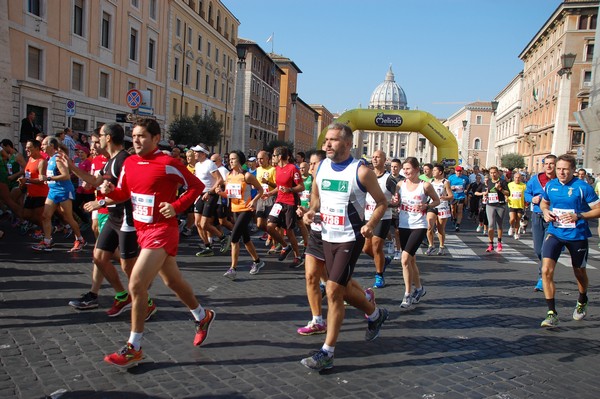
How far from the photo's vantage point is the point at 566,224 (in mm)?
6227

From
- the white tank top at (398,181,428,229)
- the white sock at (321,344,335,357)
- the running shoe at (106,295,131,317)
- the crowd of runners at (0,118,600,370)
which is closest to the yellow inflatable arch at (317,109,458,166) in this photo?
the crowd of runners at (0,118,600,370)

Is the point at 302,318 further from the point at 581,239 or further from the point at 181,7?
the point at 181,7

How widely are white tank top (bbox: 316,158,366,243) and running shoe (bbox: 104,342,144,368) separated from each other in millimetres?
1837

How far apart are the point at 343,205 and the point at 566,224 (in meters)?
3.16

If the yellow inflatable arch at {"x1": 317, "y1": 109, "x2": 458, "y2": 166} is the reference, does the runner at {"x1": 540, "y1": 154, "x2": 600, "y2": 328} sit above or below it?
below

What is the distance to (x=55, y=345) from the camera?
4.74 metres

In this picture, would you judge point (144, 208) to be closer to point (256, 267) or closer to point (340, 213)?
point (340, 213)

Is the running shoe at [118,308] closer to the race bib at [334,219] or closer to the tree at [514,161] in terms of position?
the race bib at [334,219]

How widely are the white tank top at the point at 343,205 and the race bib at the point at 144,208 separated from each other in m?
1.49

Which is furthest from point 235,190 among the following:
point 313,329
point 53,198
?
point 313,329

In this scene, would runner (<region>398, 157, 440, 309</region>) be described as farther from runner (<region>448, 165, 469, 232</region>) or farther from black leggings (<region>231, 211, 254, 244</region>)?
runner (<region>448, 165, 469, 232</region>)

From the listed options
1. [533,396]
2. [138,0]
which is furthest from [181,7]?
[533,396]

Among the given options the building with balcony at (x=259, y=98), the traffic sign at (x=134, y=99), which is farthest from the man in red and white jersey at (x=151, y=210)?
the building with balcony at (x=259, y=98)

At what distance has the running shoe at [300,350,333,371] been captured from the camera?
4.39 metres
